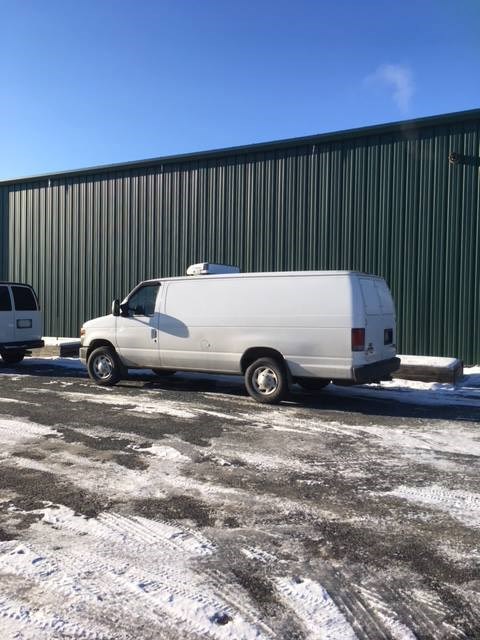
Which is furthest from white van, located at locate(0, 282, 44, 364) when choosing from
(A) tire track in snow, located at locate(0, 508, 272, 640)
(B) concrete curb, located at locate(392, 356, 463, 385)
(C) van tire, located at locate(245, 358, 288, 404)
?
(A) tire track in snow, located at locate(0, 508, 272, 640)

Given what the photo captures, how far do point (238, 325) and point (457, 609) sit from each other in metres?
6.45

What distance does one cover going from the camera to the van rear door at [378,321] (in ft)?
27.6

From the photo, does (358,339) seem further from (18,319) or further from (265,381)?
(18,319)

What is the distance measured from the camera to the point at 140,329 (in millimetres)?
10375

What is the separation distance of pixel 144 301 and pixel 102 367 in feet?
5.32

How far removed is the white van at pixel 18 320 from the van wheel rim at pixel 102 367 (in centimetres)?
351

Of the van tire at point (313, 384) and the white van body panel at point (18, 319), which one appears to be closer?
the van tire at point (313, 384)

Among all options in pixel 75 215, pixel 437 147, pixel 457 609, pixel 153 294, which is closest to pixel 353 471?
A: pixel 457 609

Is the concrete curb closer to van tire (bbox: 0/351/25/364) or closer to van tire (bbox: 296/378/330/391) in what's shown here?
van tire (bbox: 296/378/330/391)

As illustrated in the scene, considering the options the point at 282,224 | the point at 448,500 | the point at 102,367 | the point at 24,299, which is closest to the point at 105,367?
the point at 102,367

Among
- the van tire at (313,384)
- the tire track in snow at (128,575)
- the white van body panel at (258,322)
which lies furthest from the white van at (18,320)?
the tire track in snow at (128,575)

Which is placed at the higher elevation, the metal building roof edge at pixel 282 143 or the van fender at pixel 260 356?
the metal building roof edge at pixel 282 143

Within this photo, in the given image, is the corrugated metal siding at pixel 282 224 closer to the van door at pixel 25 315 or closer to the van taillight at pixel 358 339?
the van door at pixel 25 315

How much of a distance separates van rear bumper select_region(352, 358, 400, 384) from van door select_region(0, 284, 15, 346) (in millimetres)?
8813
